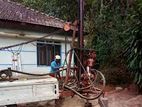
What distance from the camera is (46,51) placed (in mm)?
17031

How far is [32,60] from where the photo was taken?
52.7ft

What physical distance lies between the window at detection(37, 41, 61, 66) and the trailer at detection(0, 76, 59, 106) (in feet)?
24.8

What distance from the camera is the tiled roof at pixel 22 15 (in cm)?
Answer: 1478

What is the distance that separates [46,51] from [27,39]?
1484 millimetres

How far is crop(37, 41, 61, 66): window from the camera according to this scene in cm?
1654

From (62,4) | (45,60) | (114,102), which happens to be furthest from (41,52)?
(62,4)

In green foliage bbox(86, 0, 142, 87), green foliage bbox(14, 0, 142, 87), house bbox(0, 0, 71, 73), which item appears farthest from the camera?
green foliage bbox(86, 0, 142, 87)

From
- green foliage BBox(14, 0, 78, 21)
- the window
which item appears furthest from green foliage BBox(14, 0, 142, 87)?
the window

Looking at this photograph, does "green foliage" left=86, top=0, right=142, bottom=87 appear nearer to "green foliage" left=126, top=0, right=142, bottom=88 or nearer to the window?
"green foliage" left=126, top=0, right=142, bottom=88

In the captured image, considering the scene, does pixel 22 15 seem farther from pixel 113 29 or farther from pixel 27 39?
pixel 113 29

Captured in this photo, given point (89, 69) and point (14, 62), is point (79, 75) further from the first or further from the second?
point (14, 62)

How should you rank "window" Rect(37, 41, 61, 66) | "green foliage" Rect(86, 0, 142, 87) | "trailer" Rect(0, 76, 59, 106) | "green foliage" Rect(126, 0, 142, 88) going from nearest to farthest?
"trailer" Rect(0, 76, 59, 106) < "green foliage" Rect(126, 0, 142, 88) < "green foliage" Rect(86, 0, 142, 87) < "window" Rect(37, 41, 61, 66)

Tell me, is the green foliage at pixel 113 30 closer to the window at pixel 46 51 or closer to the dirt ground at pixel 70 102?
the window at pixel 46 51

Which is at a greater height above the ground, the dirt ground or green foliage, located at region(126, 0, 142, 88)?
green foliage, located at region(126, 0, 142, 88)
